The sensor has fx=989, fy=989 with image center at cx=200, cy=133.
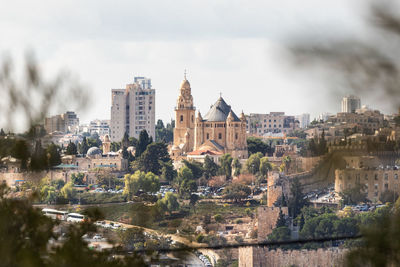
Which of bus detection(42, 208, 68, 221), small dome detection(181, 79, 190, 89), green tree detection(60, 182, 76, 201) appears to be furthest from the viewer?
small dome detection(181, 79, 190, 89)

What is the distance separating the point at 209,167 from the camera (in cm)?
5978

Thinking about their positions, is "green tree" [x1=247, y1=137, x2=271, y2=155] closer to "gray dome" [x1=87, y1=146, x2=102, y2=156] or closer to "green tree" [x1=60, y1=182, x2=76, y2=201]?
"gray dome" [x1=87, y1=146, x2=102, y2=156]

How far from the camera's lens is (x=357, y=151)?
7.57m

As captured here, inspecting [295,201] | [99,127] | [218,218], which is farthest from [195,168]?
[99,127]

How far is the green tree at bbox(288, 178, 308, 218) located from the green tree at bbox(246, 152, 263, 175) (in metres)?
11.9

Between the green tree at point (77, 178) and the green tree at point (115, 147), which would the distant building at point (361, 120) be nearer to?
the green tree at point (77, 178)

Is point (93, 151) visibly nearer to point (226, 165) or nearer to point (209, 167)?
point (209, 167)

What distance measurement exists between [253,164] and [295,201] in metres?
13.9

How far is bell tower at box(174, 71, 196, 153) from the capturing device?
6825 centimetres

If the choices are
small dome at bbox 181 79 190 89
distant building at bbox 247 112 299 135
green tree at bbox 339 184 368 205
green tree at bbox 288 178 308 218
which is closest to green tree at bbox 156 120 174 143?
distant building at bbox 247 112 299 135

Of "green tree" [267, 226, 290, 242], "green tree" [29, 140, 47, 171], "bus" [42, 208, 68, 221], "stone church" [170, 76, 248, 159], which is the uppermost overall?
"stone church" [170, 76, 248, 159]

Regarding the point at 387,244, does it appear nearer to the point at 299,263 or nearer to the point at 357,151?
the point at 357,151

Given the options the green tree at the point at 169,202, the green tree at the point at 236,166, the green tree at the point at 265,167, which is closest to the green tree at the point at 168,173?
the green tree at the point at 236,166

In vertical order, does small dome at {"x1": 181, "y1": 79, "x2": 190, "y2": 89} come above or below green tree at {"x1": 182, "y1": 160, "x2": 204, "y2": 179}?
above
